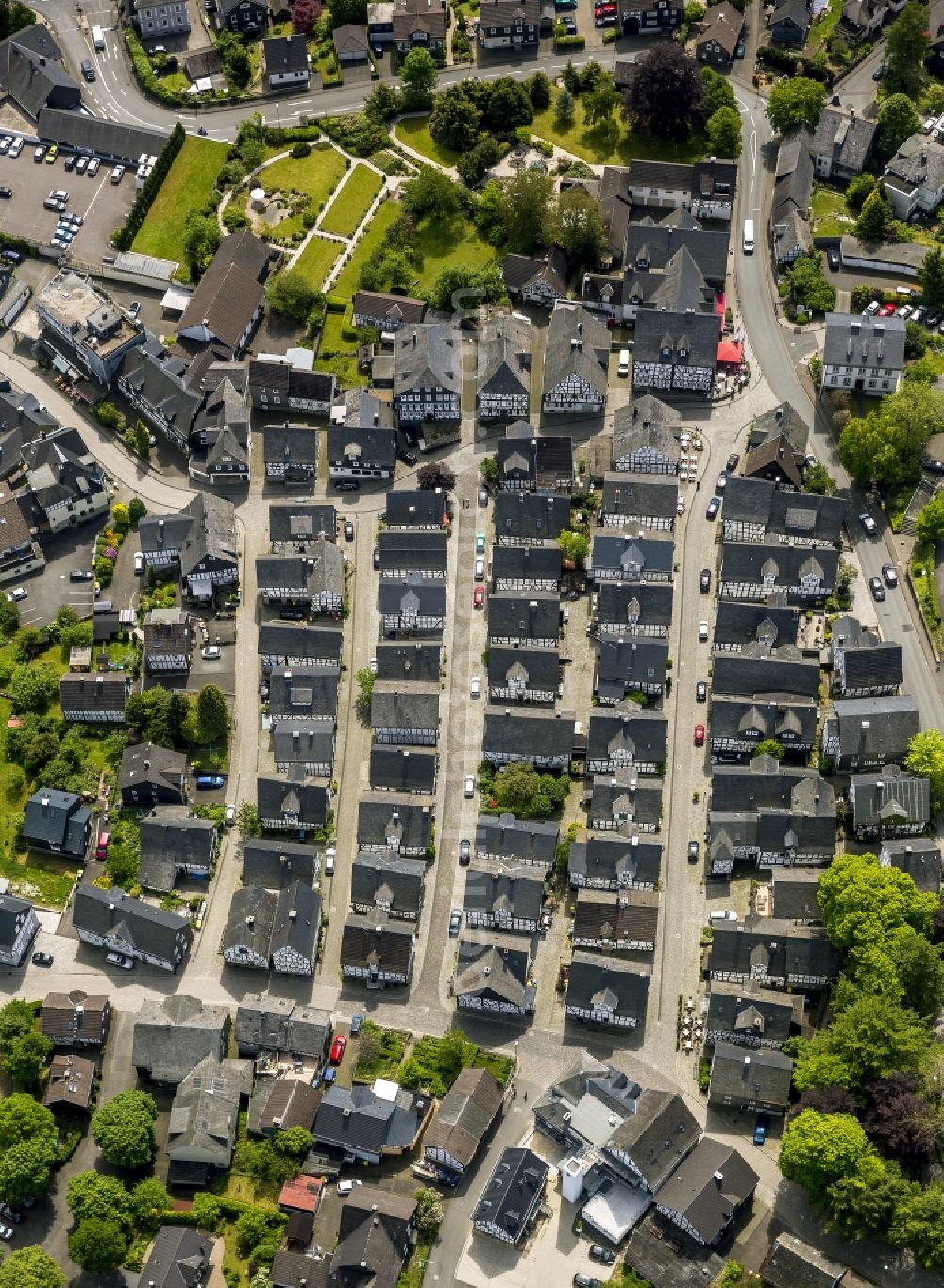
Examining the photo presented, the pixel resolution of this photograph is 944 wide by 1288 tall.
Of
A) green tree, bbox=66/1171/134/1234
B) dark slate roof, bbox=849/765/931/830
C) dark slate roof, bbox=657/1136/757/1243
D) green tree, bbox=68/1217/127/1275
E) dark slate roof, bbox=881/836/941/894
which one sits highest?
dark slate roof, bbox=849/765/931/830

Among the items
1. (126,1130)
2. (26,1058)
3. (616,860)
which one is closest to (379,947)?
(616,860)

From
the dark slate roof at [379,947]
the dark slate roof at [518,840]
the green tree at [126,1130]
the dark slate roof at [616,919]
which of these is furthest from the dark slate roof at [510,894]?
the green tree at [126,1130]

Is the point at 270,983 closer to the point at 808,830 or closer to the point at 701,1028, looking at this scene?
the point at 701,1028

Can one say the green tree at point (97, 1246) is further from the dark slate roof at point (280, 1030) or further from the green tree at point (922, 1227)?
the green tree at point (922, 1227)

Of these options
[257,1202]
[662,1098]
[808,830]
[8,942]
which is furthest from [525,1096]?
[8,942]

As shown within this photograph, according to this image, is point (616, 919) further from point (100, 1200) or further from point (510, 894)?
point (100, 1200)

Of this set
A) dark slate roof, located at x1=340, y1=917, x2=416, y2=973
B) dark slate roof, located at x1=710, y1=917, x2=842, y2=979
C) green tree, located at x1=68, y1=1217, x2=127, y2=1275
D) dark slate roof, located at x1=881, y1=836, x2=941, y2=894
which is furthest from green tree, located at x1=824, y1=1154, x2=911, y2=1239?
green tree, located at x1=68, y1=1217, x2=127, y2=1275

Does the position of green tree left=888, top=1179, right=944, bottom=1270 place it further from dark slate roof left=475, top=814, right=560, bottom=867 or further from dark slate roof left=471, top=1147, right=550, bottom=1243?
dark slate roof left=475, top=814, right=560, bottom=867
